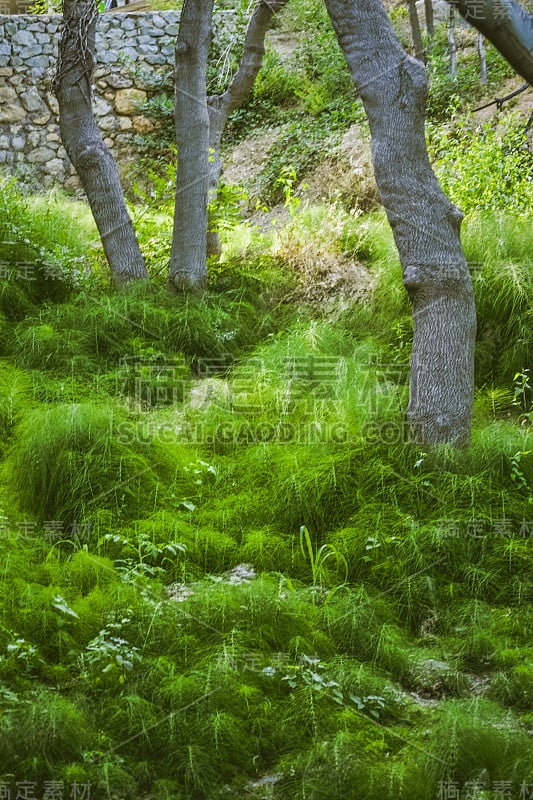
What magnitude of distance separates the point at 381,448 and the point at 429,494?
0.55 m

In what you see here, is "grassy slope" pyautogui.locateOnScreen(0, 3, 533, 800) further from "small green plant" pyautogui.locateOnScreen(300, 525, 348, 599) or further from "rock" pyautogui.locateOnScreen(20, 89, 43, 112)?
"rock" pyautogui.locateOnScreen(20, 89, 43, 112)

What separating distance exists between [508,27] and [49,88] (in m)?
13.0

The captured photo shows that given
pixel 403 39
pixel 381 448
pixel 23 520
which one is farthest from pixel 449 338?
pixel 403 39

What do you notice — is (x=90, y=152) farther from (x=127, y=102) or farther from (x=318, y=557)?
(x=127, y=102)

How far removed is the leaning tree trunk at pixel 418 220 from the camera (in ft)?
19.3

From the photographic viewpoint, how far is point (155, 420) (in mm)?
6578

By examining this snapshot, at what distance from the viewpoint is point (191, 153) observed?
8414mm

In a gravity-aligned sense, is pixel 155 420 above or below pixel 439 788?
above

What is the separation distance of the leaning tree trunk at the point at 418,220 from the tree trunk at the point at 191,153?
8.71 ft

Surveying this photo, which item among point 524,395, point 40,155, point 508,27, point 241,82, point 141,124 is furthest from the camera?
point 141,124

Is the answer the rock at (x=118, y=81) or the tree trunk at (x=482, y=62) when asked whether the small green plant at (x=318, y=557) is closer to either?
the tree trunk at (x=482, y=62)

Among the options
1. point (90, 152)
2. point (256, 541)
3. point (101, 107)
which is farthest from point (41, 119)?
point (256, 541)

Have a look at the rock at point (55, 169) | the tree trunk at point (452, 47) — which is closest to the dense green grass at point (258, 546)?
the tree trunk at point (452, 47)

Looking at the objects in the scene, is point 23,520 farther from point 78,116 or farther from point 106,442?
point 78,116
